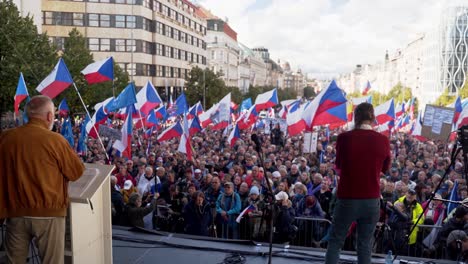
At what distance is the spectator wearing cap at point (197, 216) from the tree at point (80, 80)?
2101cm

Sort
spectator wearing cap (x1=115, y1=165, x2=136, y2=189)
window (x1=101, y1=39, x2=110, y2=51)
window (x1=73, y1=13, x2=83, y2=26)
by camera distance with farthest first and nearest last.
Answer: window (x1=101, y1=39, x2=110, y2=51) < window (x1=73, y1=13, x2=83, y2=26) < spectator wearing cap (x1=115, y1=165, x2=136, y2=189)

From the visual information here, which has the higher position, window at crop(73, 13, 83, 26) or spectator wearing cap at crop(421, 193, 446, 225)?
window at crop(73, 13, 83, 26)

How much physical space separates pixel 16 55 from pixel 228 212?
18214 millimetres

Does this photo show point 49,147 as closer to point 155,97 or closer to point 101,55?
point 155,97

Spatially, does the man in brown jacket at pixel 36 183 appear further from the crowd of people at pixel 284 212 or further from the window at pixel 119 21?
the window at pixel 119 21

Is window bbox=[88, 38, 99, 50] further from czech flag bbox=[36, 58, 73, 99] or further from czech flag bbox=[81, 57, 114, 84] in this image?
czech flag bbox=[36, 58, 73, 99]

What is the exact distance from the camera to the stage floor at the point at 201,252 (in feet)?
19.5

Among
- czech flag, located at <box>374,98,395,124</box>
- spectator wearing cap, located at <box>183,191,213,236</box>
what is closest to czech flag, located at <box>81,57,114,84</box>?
spectator wearing cap, located at <box>183,191,213,236</box>

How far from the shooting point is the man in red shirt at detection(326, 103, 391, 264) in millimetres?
4297

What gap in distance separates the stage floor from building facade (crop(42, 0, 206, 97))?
1964 inches

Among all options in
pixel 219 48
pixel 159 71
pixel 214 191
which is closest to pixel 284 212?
pixel 214 191

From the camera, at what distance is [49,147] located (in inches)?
143

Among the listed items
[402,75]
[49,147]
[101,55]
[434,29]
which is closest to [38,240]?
[49,147]

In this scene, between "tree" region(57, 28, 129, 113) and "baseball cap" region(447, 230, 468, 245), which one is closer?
"baseball cap" region(447, 230, 468, 245)
